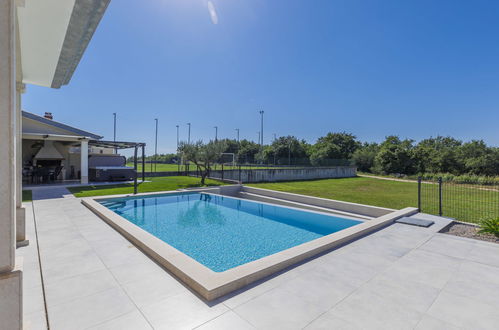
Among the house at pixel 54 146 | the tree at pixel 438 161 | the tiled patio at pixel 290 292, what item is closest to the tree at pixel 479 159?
the tree at pixel 438 161

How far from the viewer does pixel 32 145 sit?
48.7 ft

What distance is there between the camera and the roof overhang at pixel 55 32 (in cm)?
270

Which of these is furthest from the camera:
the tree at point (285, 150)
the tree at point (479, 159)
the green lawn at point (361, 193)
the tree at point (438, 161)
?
the tree at point (285, 150)

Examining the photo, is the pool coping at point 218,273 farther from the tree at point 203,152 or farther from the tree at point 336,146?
the tree at point 336,146

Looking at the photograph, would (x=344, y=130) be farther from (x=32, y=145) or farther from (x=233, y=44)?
(x=32, y=145)

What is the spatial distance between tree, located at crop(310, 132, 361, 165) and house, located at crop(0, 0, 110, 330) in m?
41.6

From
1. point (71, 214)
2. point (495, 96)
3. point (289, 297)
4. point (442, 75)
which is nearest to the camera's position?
point (289, 297)

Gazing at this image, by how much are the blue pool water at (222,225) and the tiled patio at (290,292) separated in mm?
1831

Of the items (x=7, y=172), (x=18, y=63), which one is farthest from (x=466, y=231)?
(x=18, y=63)

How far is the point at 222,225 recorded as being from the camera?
7496 millimetres

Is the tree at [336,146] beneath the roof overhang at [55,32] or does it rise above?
above

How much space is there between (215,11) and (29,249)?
10.1 m

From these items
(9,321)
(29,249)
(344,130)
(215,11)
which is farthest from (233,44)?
(344,130)

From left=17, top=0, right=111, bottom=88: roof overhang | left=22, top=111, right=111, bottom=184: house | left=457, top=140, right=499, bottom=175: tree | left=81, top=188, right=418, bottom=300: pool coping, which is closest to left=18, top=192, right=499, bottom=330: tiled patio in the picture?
left=81, top=188, right=418, bottom=300: pool coping
